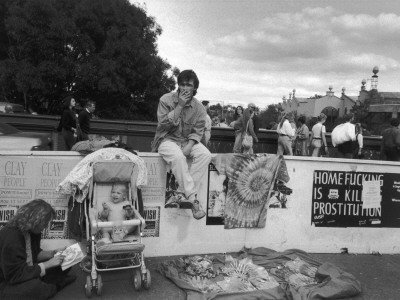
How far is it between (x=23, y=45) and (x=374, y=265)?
62.5ft

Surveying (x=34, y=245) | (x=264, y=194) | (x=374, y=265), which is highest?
(x=264, y=194)

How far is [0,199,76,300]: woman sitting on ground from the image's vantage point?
12.7ft

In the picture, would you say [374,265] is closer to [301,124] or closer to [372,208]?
[372,208]

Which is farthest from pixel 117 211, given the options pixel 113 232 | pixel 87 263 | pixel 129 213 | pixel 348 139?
pixel 348 139

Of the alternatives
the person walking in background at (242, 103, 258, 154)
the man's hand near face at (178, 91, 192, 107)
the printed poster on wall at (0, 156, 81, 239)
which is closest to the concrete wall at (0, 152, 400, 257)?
the printed poster on wall at (0, 156, 81, 239)

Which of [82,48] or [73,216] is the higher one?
[82,48]

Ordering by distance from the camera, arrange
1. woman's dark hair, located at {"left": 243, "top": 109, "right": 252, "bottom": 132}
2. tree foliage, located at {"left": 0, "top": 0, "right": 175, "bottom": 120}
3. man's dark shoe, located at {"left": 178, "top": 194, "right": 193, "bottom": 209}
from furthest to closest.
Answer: tree foliage, located at {"left": 0, "top": 0, "right": 175, "bottom": 120}
woman's dark hair, located at {"left": 243, "top": 109, "right": 252, "bottom": 132}
man's dark shoe, located at {"left": 178, "top": 194, "right": 193, "bottom": 209}

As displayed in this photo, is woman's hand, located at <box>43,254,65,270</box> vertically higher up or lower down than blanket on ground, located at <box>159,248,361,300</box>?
higher up

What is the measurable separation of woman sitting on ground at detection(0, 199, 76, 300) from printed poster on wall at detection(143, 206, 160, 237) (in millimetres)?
1457

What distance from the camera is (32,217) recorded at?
3943 millimetres

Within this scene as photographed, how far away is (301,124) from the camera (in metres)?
13.1

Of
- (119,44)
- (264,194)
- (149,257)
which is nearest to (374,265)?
(264,194)

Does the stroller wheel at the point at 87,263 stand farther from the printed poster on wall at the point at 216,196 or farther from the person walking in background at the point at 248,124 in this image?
the person walking in background at the point at 248,124

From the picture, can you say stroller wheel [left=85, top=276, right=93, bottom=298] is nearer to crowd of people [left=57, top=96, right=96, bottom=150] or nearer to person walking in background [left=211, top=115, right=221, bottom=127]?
crowd of people [left=57, top=96, right=96, bottom=150]
